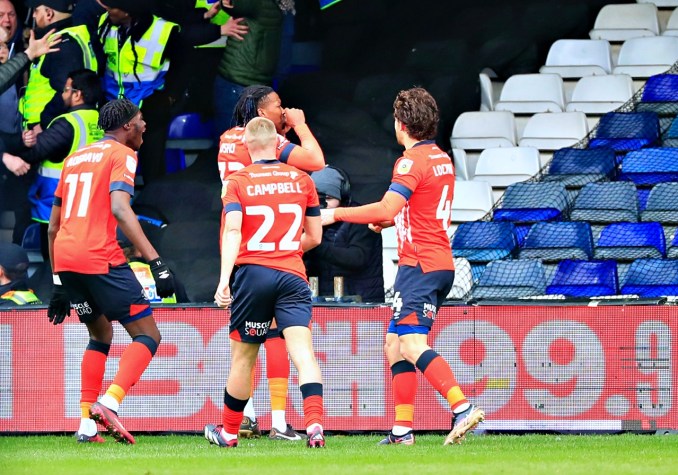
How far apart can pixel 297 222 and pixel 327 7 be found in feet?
22.4

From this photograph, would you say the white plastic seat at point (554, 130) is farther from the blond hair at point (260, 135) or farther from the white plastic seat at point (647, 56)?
the blond hair at point (260, 135)

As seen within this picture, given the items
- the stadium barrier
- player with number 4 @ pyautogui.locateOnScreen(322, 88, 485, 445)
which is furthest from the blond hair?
the stadium barrier

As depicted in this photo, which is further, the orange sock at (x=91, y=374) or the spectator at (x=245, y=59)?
the spectator at (x=245, y=59)

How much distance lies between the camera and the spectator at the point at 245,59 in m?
13.5

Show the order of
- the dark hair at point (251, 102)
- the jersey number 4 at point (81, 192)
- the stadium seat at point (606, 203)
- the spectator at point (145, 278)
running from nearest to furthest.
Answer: the jersey number 4 at point (81, 192) → the dark hair at point (251, 102) → the spectator at point (145, 278) → the stadium seat at point (606, 203)

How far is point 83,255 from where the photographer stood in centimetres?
820

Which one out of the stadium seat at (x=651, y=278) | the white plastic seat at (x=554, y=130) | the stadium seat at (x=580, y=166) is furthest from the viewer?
the white plastic seat at (x=554, y=130)

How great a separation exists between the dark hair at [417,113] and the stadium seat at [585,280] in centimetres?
442

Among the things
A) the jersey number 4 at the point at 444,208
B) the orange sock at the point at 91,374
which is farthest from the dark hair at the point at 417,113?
the orange sock at the point at 91,374

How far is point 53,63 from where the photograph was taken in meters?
13.3

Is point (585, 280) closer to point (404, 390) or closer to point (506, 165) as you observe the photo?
point (506, 165)

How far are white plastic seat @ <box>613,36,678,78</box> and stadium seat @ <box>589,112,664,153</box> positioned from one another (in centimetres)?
87

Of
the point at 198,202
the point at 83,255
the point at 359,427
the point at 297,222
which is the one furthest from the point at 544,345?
the point at 198,202

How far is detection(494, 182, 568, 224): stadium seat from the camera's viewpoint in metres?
13.3
